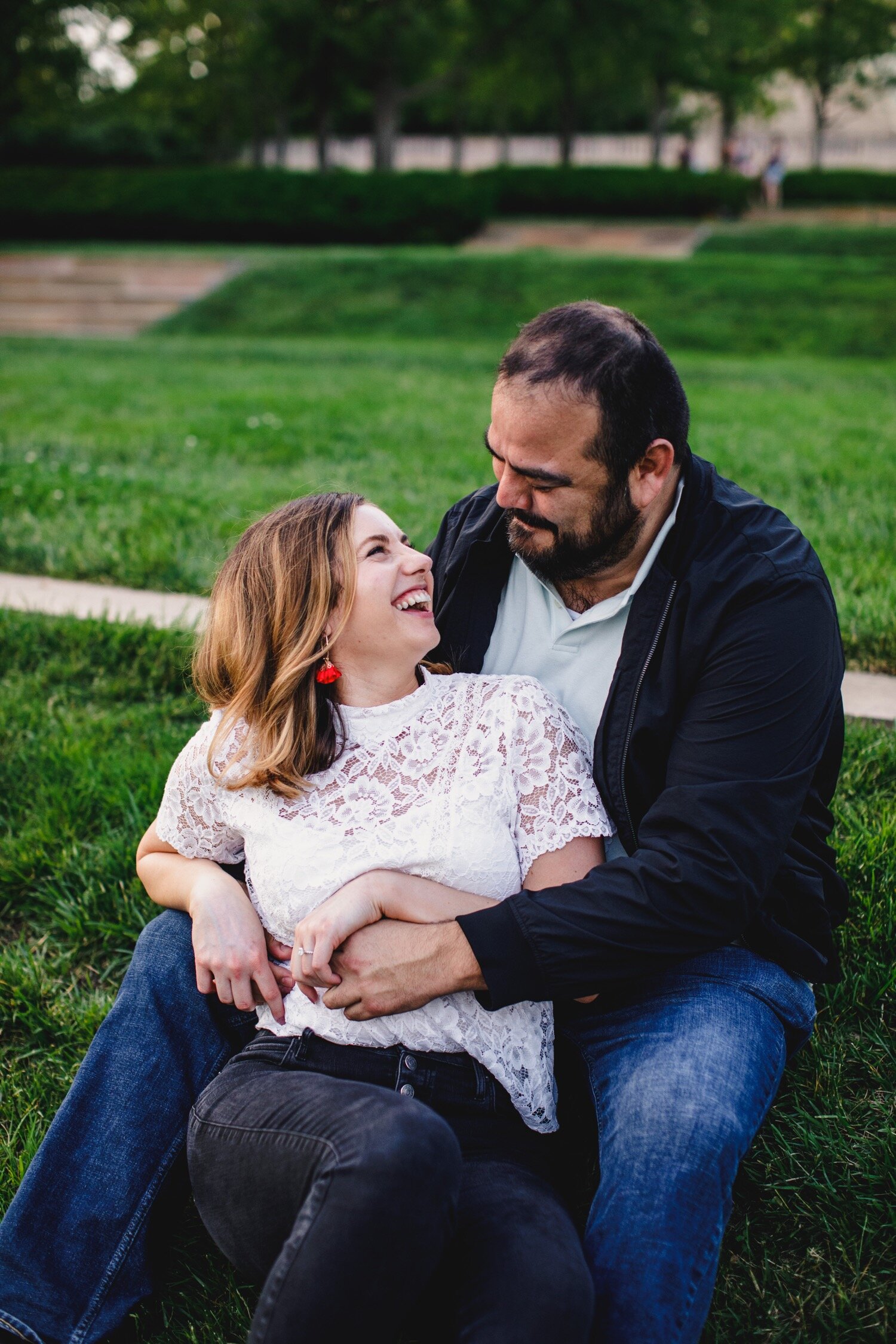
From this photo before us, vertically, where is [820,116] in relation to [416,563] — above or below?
above

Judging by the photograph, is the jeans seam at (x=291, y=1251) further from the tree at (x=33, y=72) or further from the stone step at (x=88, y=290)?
the tree at (x=33, y=72)

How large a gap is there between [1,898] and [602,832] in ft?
6.78

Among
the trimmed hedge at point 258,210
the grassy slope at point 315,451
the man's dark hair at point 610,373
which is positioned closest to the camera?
the man's dark hair at point 610,373

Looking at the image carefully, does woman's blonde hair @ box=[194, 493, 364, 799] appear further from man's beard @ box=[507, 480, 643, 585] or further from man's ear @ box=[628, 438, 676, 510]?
man's ear @ box=[628, 438, 676, 510]

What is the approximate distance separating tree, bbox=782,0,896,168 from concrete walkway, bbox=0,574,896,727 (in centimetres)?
3872

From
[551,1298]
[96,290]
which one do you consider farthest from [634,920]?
[96,290]

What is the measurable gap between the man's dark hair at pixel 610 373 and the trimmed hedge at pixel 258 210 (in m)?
23.4

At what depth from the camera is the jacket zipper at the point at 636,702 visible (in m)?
2.41

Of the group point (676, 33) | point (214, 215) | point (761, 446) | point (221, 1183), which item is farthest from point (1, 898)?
point (676, 33)

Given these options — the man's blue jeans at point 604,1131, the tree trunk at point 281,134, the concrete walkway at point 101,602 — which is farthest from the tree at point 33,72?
the man's blue jeans at point 604,1131

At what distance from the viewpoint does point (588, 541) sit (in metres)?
2.66

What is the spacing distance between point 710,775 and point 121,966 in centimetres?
187

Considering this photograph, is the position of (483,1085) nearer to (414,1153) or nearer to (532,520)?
(414,1153)

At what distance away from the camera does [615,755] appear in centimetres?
243
